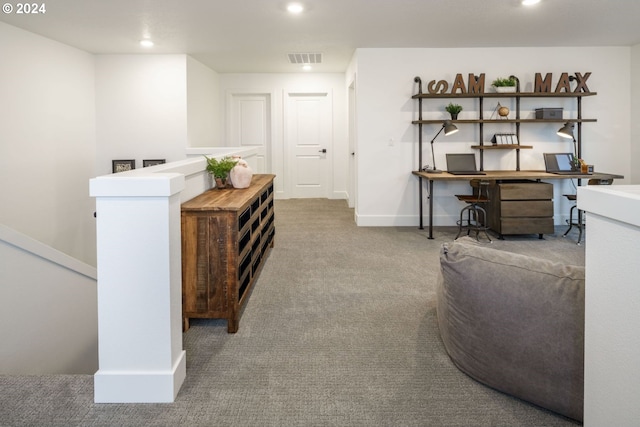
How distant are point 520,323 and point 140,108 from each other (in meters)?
6.06

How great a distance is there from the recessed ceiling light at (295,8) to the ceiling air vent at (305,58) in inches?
86.7

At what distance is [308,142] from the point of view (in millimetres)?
8969

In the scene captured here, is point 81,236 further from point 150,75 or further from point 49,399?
point 49,399


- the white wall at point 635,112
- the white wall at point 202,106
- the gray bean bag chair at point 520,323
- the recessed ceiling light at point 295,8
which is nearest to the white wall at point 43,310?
the gray bean bag chair at point 520,323

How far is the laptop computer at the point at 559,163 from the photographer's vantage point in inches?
235

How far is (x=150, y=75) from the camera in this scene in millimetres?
6641

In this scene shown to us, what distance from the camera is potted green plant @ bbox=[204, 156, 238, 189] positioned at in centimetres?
372

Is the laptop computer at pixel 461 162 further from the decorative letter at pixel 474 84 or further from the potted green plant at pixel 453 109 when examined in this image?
the decorative letter at pixel 474 84

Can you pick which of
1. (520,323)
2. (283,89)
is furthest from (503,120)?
(520,323)

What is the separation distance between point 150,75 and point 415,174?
3847 millimetres

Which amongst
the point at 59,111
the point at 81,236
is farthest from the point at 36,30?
the point at 81,236

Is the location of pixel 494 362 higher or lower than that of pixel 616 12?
lower

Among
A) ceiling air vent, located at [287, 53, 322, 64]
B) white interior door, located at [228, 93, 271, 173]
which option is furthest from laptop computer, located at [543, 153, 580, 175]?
white interior door, located at [228, 93, 271, 173]

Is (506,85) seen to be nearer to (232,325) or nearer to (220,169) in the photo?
(220,169)
